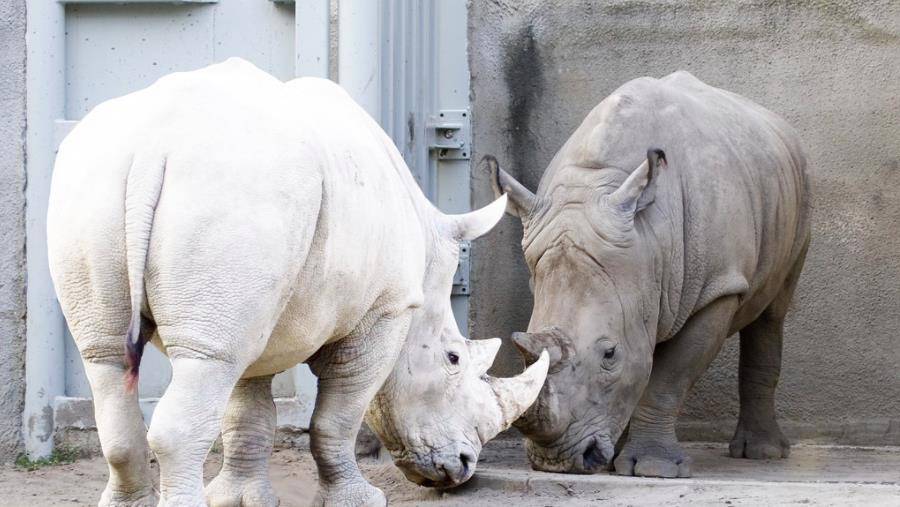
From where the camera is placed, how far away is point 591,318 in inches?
277

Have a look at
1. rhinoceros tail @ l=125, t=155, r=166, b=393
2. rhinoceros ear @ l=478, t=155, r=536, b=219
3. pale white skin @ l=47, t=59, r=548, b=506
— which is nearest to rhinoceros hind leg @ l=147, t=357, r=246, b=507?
pale white skin @ l=47, t=59, r=548, b=506

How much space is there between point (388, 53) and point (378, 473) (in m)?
2.15

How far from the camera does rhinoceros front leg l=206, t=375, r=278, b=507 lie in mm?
5730

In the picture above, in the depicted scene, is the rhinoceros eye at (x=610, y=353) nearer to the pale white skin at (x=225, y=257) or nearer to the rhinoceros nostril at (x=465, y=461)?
the rhinoceros nostril at (x=465, y=461)

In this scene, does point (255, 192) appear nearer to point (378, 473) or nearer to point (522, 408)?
point (522, 408)

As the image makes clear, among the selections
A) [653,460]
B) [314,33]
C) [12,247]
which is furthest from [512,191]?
[12,247]

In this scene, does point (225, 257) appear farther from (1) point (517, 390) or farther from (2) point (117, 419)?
(1) point (517, 390)

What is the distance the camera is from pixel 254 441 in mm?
5801

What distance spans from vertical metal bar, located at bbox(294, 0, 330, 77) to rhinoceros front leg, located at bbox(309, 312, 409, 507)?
2.53 metres

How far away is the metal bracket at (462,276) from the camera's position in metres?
8.34

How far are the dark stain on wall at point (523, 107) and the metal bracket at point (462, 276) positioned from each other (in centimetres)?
72

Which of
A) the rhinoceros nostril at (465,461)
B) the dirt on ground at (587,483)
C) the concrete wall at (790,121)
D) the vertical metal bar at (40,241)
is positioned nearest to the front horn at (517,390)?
the rhinoceros nostril at (465,461)

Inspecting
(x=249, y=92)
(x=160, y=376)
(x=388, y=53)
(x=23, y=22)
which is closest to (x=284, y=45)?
(x=388, y=53)

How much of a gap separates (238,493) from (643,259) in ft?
7.66
